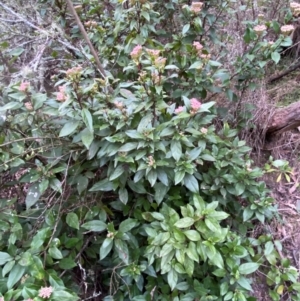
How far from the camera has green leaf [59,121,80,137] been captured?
1.22 metres

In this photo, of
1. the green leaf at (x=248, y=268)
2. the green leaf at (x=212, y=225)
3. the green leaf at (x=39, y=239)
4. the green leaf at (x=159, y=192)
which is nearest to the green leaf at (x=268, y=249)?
the green leaf at (x=248, y=268)

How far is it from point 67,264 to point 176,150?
663 millimetres

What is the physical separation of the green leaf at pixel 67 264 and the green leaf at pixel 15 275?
19 centimetres

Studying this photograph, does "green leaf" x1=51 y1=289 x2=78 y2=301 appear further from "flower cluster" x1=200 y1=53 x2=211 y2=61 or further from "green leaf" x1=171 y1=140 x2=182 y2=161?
"flower cluster" x1=200 y1=53 x2=211 y2=61

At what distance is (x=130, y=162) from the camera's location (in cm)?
131

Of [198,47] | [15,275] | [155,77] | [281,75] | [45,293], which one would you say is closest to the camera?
[45,293]

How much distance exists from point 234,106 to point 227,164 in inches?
24.9

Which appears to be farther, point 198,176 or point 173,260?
point 198,176

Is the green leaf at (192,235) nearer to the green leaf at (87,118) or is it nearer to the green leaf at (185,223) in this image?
the green leaf at (185,223)

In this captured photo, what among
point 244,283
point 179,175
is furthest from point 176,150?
point 244,283

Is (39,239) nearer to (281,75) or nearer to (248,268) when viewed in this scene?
(248,268)

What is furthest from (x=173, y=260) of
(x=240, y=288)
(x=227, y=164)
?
(x=227, y=164)

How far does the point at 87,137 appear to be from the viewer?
124cm

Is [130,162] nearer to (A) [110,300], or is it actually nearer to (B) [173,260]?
(B) [173,260]
